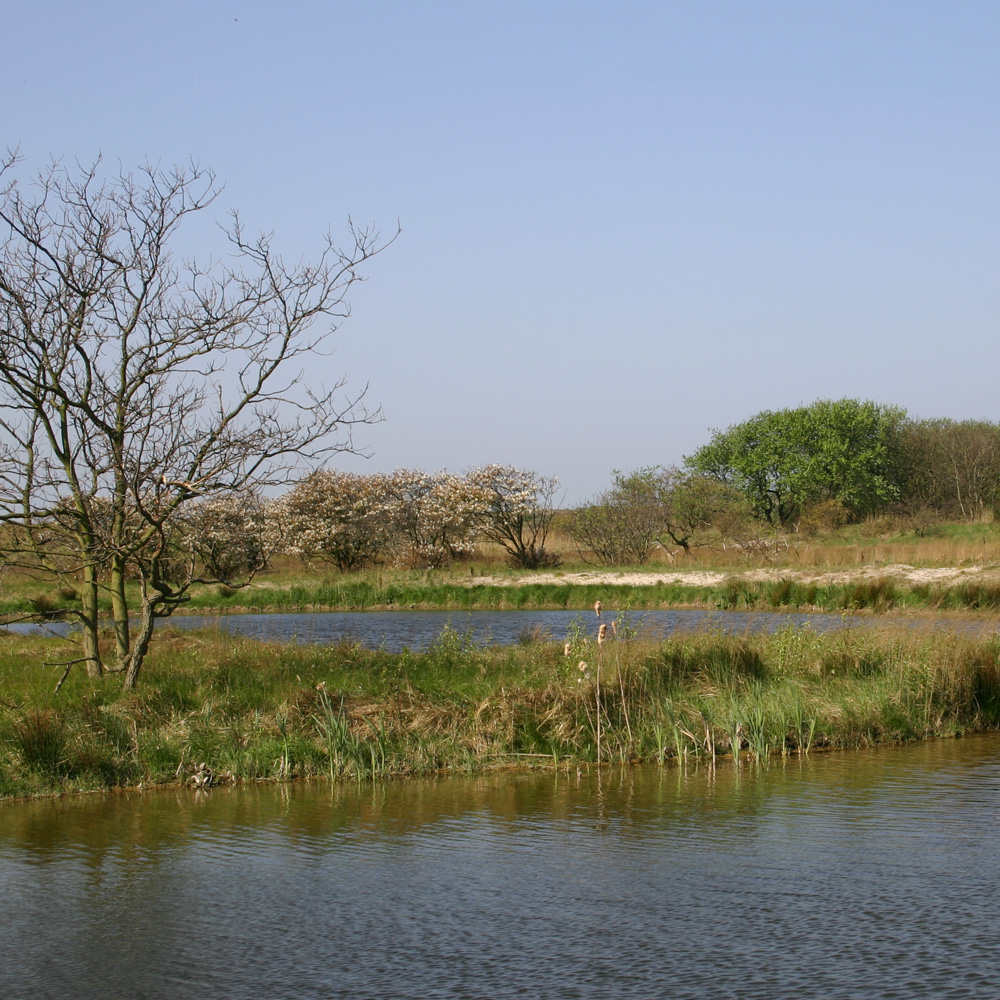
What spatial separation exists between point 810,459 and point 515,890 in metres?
51.0

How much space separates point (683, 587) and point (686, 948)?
91.5 feet

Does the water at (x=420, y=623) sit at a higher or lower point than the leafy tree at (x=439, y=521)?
lower

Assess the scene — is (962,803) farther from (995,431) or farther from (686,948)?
(995,431)

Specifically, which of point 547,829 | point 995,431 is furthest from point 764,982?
point 995,431

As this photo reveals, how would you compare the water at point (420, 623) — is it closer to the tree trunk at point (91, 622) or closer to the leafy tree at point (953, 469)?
the tree trunk at point (91, 622)

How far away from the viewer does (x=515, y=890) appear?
6.55 meters

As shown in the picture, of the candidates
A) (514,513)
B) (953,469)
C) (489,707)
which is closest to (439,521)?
(514,513)

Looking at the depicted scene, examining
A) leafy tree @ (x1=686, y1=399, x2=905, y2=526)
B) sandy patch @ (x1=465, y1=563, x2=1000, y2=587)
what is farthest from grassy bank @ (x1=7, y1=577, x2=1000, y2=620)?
leafy tree @ (x1=686, y1=399, x2=905, y2=526)

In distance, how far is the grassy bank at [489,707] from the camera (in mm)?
10289

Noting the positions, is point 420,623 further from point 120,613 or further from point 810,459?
point 810,459

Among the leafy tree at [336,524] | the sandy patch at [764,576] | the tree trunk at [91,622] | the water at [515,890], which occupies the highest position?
the leafy tree at [336,524]

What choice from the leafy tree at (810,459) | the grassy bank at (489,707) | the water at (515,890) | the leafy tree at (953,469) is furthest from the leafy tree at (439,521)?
the water at (515,890)

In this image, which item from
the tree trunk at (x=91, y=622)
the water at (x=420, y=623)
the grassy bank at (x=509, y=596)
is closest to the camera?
the tree trunk at (x=91, y=622)

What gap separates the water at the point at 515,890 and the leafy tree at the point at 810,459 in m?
46.1
